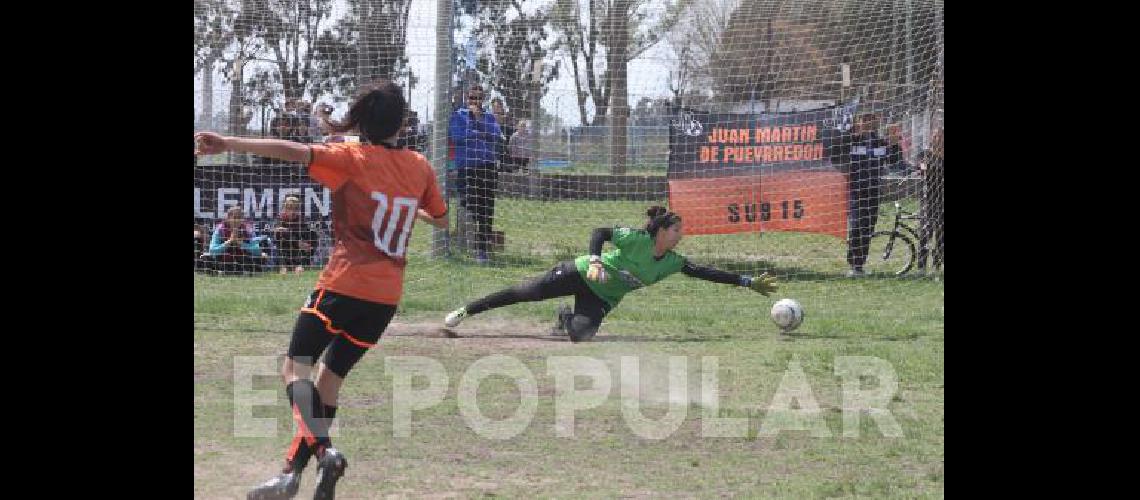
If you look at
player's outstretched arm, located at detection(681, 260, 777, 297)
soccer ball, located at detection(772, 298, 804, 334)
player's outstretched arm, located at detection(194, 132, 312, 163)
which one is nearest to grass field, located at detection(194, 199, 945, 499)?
soccer ball, located at detection(772, 298, 804, 334)

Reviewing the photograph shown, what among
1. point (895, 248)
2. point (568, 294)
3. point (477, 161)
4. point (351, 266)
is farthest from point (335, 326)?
point (895, 248)

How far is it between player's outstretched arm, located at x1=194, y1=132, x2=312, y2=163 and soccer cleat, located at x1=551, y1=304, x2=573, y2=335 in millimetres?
5463

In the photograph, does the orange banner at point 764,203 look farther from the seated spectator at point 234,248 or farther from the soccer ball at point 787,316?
the seated spectator at point 234,248

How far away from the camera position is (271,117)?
47.4 ft

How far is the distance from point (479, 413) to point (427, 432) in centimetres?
61

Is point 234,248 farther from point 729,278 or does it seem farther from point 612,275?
point 729,278

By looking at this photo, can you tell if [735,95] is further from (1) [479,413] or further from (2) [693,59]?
(1) [479,413]

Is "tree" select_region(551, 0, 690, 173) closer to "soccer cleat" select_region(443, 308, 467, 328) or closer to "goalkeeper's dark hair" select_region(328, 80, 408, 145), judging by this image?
"soccer cleat" select_region(443, 308, 467, 328)

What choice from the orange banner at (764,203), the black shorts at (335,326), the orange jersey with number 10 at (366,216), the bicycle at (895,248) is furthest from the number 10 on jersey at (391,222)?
the bicycle at (895,248)

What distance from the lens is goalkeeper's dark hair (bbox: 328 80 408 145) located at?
18.0ft

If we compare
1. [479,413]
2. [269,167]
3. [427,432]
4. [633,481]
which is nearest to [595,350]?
[479,413]

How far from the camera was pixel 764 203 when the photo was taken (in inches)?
595

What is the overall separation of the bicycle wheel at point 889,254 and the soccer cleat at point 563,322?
18.1 ft

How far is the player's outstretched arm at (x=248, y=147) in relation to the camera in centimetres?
496
